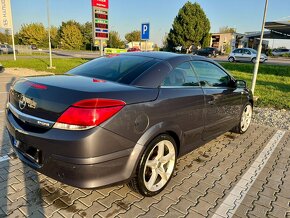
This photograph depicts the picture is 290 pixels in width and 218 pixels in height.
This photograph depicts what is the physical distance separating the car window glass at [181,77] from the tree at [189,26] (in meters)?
43.1

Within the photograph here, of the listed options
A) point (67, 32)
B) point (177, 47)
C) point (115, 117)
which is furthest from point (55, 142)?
point (67, 32)

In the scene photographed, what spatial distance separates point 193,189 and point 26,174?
2102 mm

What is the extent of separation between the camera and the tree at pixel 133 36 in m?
83.0

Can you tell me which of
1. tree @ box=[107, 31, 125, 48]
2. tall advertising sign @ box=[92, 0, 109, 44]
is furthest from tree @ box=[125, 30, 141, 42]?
tall advertising sign @ box=[92, 0, 109, 44]

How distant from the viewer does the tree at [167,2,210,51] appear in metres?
44.0

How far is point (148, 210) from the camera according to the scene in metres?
2.57

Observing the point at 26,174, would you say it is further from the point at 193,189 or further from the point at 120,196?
the point at 193,189

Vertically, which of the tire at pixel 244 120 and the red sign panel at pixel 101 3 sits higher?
the red sign panel at pixel 101 3

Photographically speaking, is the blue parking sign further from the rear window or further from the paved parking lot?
the paved parking lot

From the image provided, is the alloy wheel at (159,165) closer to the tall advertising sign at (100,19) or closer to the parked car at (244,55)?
the tall advertising sign at (100,19)

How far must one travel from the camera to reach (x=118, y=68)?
302cm

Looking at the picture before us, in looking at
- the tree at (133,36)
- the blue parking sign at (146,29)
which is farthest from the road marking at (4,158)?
the tree at (133,36)

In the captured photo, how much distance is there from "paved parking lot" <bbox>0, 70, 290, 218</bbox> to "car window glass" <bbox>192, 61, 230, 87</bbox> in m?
1.18

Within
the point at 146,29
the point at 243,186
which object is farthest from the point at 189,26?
the point at 243,186
